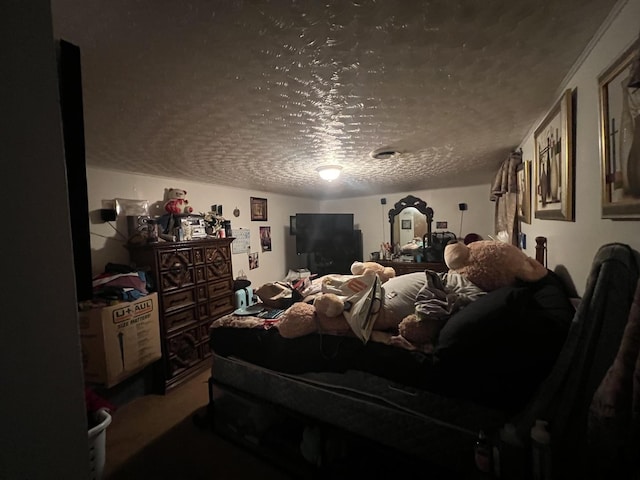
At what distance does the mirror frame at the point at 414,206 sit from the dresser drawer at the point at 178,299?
3383 mm

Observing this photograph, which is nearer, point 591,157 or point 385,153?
point 591,157

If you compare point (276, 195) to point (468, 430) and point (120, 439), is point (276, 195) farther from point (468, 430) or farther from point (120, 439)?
point (468, 430)

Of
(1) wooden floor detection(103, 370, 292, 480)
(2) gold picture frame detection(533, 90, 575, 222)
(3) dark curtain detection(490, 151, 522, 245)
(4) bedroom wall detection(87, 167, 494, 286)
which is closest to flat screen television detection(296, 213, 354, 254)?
(4) bedroom wall detection(87, 167, 494, 286)

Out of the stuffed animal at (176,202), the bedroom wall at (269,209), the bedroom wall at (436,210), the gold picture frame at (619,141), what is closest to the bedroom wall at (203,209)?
the bedroom wall at (269,209)

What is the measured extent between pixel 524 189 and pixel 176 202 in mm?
3070

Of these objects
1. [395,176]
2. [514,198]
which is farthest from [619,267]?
[395,176]

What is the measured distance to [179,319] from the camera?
8.66ft

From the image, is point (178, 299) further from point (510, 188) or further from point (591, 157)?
point (510, 188)

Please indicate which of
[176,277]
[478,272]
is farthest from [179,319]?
[478,272]

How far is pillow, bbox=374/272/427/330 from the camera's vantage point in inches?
61.7

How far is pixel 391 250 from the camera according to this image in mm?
4766

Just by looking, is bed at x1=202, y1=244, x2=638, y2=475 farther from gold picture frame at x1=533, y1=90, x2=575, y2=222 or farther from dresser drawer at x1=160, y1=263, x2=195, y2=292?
dresser drawer at x1=160, y1=263, x2=195, y2=292

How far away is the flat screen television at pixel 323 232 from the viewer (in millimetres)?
4586

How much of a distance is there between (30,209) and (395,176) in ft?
11.0
